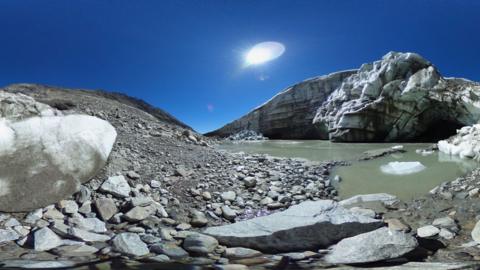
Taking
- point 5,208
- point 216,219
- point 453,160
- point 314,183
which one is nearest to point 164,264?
point 216,219

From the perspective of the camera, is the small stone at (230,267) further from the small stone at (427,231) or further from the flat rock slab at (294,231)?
the small stone at (427,231)

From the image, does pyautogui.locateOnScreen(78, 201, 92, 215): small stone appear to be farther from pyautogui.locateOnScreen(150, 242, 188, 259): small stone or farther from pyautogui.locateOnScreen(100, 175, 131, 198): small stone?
pyautogui.locateOnScreen(150, 242, 188, 259): small stone

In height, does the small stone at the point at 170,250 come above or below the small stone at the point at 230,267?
above

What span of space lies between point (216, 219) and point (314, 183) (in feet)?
11.0

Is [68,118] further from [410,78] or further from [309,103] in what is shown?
[309,103]

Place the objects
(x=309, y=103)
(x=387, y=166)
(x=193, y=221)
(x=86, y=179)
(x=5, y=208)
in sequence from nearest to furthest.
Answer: (x=5, y=208) → (x=193, y=221) → (x=86, y=179) → (x=387, y=166) → (x=309, y=103)

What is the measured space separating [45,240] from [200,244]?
1.94m

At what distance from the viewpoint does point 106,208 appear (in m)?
5.01

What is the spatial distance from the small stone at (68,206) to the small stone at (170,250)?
1.98m

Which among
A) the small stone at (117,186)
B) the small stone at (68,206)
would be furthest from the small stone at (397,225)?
the small stone at (68,206)

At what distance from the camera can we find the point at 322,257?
357cm

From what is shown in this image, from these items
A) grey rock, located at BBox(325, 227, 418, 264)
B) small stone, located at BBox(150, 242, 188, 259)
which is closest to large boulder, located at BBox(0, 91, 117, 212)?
small stone, located at BBox(150, 242, 188, 259)

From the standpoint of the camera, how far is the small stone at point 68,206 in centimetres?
486

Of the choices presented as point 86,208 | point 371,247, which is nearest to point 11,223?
point 86,208
